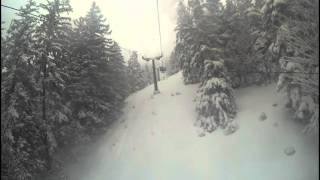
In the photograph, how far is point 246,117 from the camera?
82.7ft

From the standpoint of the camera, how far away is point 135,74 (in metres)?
46.1

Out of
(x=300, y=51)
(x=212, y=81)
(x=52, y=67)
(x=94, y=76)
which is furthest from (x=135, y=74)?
(x=300, y=51)

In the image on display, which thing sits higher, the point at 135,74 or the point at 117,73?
the point at 117,73

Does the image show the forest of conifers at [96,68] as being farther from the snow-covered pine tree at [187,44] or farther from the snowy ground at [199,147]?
the snowy ground at [199,147]

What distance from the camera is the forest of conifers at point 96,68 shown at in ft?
71.3

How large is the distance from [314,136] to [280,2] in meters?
6.20

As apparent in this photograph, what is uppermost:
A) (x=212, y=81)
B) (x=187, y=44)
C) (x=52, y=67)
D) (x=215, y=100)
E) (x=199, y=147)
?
(x=187, y=44)

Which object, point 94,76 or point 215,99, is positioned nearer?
point 215,99

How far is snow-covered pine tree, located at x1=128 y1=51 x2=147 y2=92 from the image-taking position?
4167 centimetres

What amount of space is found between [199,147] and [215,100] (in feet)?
8.57

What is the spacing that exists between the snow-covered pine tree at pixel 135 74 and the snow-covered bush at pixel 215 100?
14.4 metres

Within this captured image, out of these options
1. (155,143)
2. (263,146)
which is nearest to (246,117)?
(263,146)

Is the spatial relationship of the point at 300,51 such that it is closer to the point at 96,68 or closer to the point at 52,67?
the point at 52,67

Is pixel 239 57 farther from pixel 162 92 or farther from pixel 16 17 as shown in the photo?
pixel 16 17
